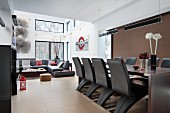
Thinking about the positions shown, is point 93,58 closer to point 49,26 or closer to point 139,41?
point 139,41

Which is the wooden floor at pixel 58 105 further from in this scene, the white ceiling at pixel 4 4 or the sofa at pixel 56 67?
the sofa at pixel 56 67

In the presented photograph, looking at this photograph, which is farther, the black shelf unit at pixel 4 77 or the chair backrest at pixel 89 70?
the chair backrest at pixel 89 70

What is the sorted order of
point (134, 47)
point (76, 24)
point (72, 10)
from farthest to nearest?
point (76, 24) < point (72, 10) < point (134, 47)

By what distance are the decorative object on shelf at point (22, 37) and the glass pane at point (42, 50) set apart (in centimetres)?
138

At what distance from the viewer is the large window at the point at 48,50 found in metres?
10.5

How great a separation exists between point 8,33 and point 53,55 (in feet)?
20.3

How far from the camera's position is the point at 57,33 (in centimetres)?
1104

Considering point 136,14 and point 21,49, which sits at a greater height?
point 136,14

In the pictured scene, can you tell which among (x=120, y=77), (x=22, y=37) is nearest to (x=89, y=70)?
(x=120, y=77)

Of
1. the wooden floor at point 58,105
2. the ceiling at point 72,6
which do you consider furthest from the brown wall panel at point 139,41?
the wooden floor at point 58,105

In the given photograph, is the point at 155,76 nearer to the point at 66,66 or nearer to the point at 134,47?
the point at 134,47

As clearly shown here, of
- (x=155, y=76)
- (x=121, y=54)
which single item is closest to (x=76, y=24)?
(x=121, y=54)

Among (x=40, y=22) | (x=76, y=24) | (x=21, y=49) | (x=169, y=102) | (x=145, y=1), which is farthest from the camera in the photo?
(x=40, y=22)

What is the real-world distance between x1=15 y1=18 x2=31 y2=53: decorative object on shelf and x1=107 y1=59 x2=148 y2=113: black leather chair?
295 inches
